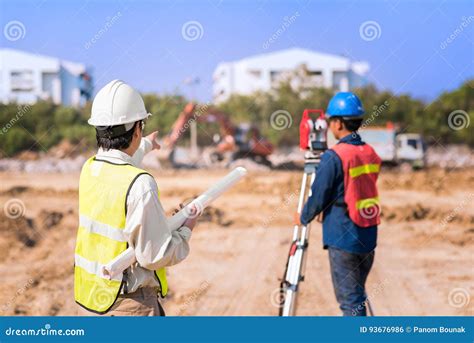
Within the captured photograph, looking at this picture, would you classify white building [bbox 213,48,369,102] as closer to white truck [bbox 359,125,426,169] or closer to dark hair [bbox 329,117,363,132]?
white truck [bbox 359,125,426,169]

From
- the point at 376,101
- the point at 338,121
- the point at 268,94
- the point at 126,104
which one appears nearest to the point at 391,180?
the point at 376,101

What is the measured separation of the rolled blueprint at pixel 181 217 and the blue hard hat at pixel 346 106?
1.12 metres

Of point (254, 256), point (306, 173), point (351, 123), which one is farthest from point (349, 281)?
point (254, 256)

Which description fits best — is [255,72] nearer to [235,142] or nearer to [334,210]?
[235,142]

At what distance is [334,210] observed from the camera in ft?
10.5

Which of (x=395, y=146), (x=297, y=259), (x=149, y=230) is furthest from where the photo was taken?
(x=395, y=146)

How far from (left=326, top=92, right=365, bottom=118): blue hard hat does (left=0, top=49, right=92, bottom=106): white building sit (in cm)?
2097

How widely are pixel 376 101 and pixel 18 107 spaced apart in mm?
12022

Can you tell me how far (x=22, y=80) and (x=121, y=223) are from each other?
24.2 meters

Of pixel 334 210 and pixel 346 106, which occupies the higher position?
pixel 346 106

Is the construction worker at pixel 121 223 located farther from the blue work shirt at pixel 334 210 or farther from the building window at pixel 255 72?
the building window at pixel 255 72

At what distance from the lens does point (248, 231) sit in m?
9.39

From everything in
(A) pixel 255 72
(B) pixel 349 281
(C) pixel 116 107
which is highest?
(A) pixel 255 72
